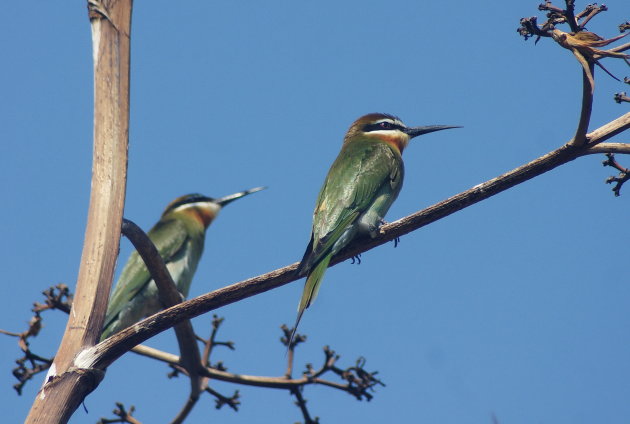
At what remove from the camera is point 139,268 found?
5.55 metres

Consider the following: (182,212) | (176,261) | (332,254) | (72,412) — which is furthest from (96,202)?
(182,212)

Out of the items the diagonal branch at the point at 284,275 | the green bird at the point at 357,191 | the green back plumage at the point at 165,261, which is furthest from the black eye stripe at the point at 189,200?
the diagonal branch at the point at 284,275

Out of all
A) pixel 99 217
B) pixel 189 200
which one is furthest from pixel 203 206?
pixel 99 217

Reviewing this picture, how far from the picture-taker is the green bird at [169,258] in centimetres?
534

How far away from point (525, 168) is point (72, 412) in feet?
5.08

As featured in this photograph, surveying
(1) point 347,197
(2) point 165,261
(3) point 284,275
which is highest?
(2) point 165,261

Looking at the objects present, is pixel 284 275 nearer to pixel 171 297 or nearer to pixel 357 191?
pixel 171 297

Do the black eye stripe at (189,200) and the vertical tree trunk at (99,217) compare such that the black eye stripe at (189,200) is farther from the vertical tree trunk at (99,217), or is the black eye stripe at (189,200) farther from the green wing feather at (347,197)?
the vertical tree trunk at (99,217)

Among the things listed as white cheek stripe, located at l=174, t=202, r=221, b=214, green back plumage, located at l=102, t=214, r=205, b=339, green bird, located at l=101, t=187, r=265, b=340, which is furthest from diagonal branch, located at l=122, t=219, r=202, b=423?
white cheek stripe, located at l=174, t=202, r=221, b=214

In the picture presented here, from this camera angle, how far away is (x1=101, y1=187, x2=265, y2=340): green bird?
5336mm

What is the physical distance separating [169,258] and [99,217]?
3578 millimetres

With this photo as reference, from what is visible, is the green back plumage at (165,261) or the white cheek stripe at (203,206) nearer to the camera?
the green back plumage at (165,261)

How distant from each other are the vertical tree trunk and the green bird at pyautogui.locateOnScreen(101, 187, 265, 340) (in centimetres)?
239

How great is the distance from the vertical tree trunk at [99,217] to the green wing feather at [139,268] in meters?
3.02
